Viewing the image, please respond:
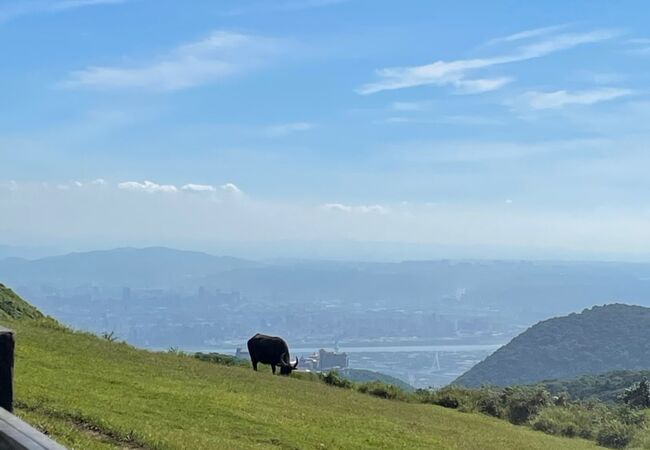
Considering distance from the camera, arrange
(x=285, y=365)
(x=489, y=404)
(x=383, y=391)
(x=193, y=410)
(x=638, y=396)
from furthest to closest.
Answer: (x=638, y=396)
(x=285, y=365)
(x=489, y=404)
(x=383, y=391)
(x=193, y=410)

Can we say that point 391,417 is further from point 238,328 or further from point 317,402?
point 238,328

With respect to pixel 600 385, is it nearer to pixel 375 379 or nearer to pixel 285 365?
pixel 375 379

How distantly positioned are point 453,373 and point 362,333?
69.3 metres

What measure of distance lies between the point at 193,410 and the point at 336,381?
49.0 ft

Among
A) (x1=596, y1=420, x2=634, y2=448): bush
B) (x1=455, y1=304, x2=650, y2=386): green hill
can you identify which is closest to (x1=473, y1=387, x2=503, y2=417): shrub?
(x1=596, y1=420, x2=634, y2=448): bush

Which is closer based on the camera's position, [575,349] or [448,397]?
[448,397]

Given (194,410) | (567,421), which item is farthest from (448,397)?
(194,410)

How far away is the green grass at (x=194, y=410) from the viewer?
12.2 m

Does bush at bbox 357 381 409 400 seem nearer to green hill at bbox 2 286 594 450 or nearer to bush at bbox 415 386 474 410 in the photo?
bush at bbox 415 386 474 410

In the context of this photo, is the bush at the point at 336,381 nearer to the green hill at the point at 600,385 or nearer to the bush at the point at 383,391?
the bush at the point at 383,391

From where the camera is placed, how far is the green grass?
12156 mm

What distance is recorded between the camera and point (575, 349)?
2645 inches

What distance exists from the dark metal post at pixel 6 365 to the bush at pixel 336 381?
23.5 meters

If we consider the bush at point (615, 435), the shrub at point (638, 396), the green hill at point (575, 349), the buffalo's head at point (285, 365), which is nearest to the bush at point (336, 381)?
Result: the buffalo's head at point (285, 365)
